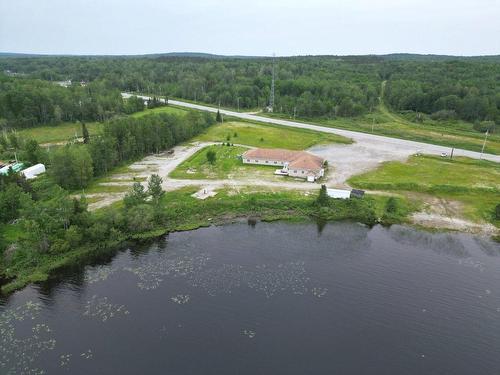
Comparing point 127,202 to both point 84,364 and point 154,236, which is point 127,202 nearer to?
point 154,236

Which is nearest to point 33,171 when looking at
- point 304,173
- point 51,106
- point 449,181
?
point 304,173

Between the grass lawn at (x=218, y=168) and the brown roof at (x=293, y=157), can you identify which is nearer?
the grass lawn at (x=218, y=168)

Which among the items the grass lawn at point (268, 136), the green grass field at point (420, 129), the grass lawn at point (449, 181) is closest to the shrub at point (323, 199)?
the grass lawn at point (449, 181)

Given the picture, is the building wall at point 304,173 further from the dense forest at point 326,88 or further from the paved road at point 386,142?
the dense forest at point 326,88

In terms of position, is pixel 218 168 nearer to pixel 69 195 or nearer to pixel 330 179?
pixel 330 179

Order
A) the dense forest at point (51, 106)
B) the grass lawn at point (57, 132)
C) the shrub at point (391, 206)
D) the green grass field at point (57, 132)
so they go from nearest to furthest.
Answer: the shrub at point (391, 206), the green grass field at point (57, 132), the grass lawn at point (57, 132), the dense forest at point (51, 106)

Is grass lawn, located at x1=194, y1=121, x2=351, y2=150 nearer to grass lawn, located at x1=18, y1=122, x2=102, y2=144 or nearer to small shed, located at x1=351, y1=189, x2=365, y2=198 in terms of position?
small shed, located at x1=351, y1=189, x2=365, y2=198
